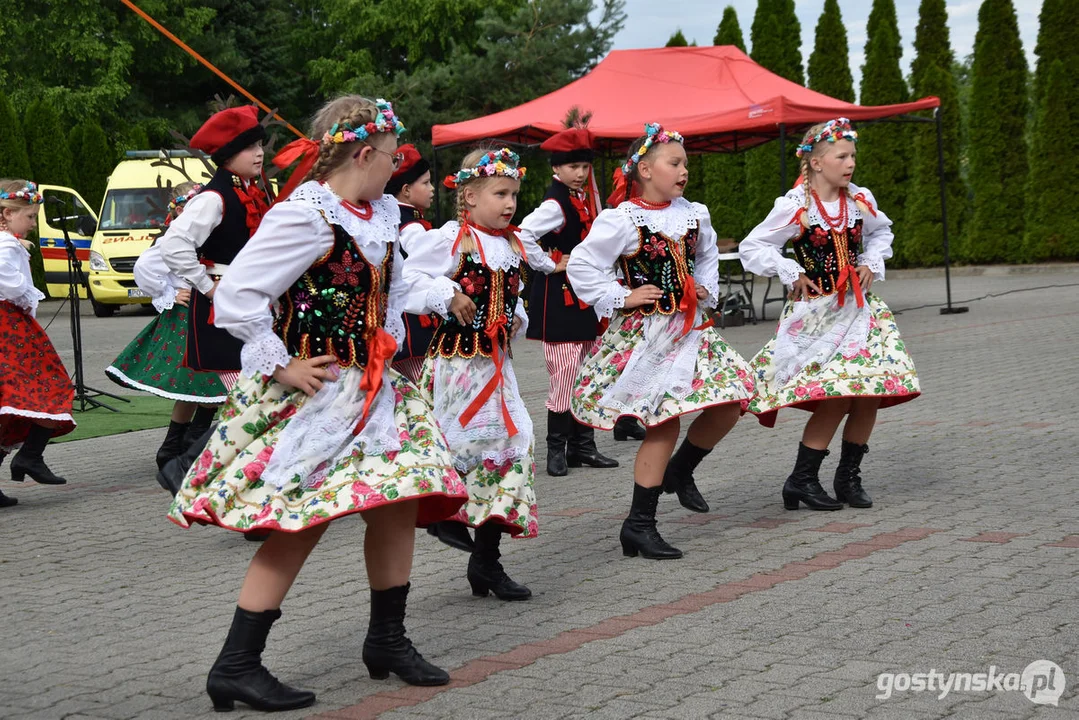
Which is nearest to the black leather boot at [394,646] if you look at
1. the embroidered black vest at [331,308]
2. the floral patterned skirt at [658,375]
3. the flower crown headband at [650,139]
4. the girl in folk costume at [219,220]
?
the embroidered black vest at [331,308]

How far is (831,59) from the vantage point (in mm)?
28312

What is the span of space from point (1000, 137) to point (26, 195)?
21.1m

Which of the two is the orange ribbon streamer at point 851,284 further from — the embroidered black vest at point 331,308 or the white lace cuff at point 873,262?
the embroidered black vest at point 331,308

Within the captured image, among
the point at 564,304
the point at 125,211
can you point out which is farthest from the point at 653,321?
the point at 125,211

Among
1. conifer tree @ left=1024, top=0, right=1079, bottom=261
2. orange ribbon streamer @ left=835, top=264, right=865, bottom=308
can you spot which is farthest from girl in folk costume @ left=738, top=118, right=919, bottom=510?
conifer tree @ left=1024, top=0, right=1079, bottom=261

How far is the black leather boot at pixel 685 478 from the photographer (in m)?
6.50

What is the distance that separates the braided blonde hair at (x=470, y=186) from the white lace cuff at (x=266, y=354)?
1811 mm

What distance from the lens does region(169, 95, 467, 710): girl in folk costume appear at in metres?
3.82

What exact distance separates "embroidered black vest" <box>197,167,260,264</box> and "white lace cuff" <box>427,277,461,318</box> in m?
1.59

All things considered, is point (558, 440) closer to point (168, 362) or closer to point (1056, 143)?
point (168, 362)

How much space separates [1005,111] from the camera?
25.5m

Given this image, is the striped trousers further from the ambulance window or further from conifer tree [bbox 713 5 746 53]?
conifer tree [bbox 713 5 746 53]

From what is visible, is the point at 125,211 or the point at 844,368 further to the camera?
the point at 125,211

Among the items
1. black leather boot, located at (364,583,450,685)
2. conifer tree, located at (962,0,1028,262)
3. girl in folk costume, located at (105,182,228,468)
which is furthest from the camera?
conifer tree, located at (962,0,1028,262)
